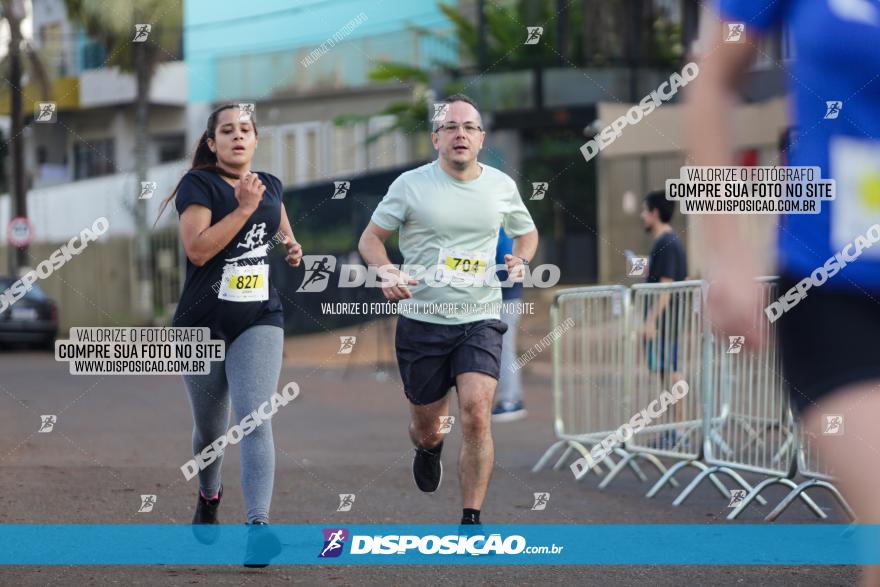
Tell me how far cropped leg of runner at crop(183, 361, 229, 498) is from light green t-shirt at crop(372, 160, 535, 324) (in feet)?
2.71

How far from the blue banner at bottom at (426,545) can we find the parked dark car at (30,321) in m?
15.3

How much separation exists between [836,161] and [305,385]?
42.5 feet

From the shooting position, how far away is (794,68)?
2.84 meters

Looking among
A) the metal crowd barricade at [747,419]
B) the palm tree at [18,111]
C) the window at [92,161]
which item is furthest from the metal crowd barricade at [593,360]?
the window at [92,161]

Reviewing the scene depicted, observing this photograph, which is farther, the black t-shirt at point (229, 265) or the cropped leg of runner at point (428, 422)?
the cropped leg of runner at point (428, 422)

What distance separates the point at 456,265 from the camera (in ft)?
18.5

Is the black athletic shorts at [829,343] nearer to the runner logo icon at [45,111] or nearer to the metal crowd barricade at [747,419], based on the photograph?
the metal crowd barricade at [747,419]

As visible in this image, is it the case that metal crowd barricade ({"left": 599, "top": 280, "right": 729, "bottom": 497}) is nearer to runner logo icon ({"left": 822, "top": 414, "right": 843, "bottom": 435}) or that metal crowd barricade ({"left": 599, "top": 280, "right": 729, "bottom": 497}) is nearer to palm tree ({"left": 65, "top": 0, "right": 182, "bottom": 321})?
runner logo icon ({"left": 822, "top": 414, "right": 843, "bottom": 435})

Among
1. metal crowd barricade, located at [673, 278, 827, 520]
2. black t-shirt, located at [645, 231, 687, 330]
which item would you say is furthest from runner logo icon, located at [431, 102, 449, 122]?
black t-shirt, located at [645, 231, 687, 330]

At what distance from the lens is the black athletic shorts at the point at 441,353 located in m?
5.69

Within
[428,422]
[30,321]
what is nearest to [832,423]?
[428,422]

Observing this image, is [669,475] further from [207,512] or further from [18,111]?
[18,111]

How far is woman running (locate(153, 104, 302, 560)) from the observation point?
5379mm

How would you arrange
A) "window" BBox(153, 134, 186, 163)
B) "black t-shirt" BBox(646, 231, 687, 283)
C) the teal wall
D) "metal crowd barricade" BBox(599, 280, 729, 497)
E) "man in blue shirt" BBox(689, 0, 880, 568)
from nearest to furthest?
"man in blue shirt" BBox(689, 0, 880, 568)
"metal crowd barricade" BBox(599, 280, 729, 497)
"black t-shirt" BBox(646, 231, 687, 283)
the teal wall
"window" BBox(153, 134, 186, 163)
